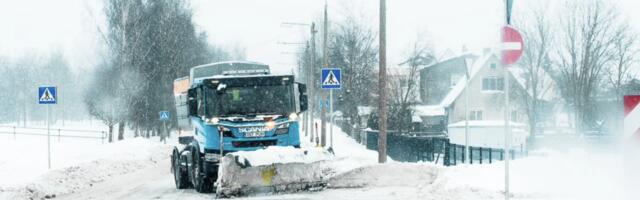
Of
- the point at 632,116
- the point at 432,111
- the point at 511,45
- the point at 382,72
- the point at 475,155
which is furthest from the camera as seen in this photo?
the point at 432,111

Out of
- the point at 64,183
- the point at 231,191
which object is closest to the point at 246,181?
the point at 231,191

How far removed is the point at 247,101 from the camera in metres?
16.0

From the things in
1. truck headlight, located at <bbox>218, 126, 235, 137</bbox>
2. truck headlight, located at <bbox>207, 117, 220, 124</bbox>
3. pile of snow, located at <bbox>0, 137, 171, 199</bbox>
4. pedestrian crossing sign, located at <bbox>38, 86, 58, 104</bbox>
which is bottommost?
pile of snow, located at <bbox>0, 137, 171, 199</bbox>

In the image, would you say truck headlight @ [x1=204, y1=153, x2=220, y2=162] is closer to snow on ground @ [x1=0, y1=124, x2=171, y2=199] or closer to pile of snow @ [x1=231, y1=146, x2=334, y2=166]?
pile of snow @ [x1=231, y1=146, x2=334, y2=166]

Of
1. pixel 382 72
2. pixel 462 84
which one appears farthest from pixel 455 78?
pixel 382 72

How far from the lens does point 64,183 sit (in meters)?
20.3

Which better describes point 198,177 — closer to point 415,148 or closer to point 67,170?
point 67,170

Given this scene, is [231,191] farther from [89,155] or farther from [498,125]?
[498,125]

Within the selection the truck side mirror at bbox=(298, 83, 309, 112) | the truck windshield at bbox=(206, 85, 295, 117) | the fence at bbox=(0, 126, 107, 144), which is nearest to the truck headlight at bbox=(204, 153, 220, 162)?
the truck windshield at bbox=(206, 85, 295, 117)

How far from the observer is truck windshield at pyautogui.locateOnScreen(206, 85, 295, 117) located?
15.8 m

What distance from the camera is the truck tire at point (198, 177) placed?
52.6 feet

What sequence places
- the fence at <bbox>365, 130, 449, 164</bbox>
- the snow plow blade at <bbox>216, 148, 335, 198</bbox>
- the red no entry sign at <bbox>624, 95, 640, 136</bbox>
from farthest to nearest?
the fence at <bbox>365, 130, 449, 164</bbox>, the snow plow blade at <bbox>216, 148, 335, 198</bbox>, the red no entry sign at <bbox>624, 95, 640, 136</bbox>

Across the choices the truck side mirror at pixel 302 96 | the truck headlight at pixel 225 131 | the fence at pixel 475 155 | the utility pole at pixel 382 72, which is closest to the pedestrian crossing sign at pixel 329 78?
the utility pole at pixel 382 72

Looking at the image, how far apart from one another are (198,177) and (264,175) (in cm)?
191
